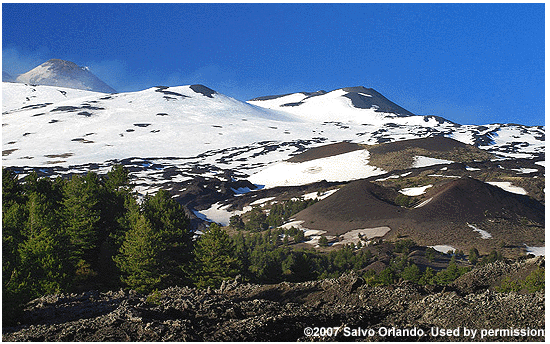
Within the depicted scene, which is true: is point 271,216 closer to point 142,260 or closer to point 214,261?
point 214,261

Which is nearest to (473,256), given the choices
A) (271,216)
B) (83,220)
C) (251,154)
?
(271,216)

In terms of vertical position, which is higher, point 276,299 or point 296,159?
point 296,159

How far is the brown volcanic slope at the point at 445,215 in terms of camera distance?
51125 millimetres

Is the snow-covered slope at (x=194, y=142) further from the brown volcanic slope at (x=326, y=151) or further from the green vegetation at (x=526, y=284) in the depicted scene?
the green vegetation at (x=526, y=284)

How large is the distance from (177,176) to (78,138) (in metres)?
65.9

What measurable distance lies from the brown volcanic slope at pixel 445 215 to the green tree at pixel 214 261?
26.8 metres

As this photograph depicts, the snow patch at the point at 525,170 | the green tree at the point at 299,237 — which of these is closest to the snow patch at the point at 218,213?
the green tree at the point at 299,237

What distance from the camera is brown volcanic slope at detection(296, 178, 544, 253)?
168 ft

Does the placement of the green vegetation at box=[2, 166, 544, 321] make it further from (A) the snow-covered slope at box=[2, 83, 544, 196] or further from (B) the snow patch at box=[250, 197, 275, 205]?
(A) the snow-covered slope at box=[2, 83, 544, 196]

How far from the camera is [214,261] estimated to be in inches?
1163

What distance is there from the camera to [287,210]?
71.5 m

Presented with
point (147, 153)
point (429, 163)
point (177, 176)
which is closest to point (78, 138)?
point (147, 153)

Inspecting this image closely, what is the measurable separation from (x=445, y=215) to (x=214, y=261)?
34236 millimetres

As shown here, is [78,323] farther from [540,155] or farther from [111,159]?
[111,159]
